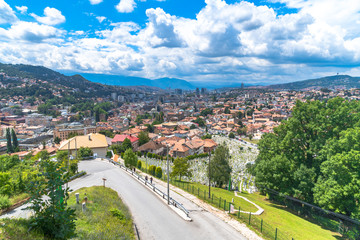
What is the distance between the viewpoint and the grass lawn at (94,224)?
5137mm

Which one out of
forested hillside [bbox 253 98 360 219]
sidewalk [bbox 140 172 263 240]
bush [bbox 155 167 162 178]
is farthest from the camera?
bush [bbox 155 167 162 178]

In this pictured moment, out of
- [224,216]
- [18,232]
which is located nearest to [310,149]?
[224,216]

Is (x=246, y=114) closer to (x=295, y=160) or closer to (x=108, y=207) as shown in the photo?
(x=295, y=160)

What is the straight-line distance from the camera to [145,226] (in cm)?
1261

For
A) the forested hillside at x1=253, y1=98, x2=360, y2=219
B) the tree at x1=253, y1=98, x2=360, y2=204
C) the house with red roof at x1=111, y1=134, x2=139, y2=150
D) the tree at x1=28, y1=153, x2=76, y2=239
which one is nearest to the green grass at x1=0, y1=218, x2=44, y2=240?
the tree at x1=28, y1=153, x2=76, y2=239

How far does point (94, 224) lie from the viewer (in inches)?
373

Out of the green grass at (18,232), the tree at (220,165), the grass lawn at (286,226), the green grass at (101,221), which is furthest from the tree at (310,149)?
the green grass at (18,232)

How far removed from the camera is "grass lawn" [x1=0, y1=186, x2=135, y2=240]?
5.14 meters

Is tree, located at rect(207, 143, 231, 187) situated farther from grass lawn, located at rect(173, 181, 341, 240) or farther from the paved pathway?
the paved pathway

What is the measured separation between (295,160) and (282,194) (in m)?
3.38

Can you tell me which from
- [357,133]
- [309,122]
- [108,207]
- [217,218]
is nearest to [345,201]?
[357,133]

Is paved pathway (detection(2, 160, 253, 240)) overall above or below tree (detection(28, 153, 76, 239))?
below

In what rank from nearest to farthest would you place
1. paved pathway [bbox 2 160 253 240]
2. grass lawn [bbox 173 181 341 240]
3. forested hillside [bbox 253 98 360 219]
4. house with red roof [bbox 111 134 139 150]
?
1. paved pathway [bbox 2 160 253 240]
2. grass lawn [bbox 173 181 341 240]
3. forested hillside [bbox 253 98 360 219]
4. house with red roof [bbox 111 134 139 150]

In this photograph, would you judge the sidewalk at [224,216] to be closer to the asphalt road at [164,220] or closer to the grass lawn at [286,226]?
the asphalt road at [164,220]
